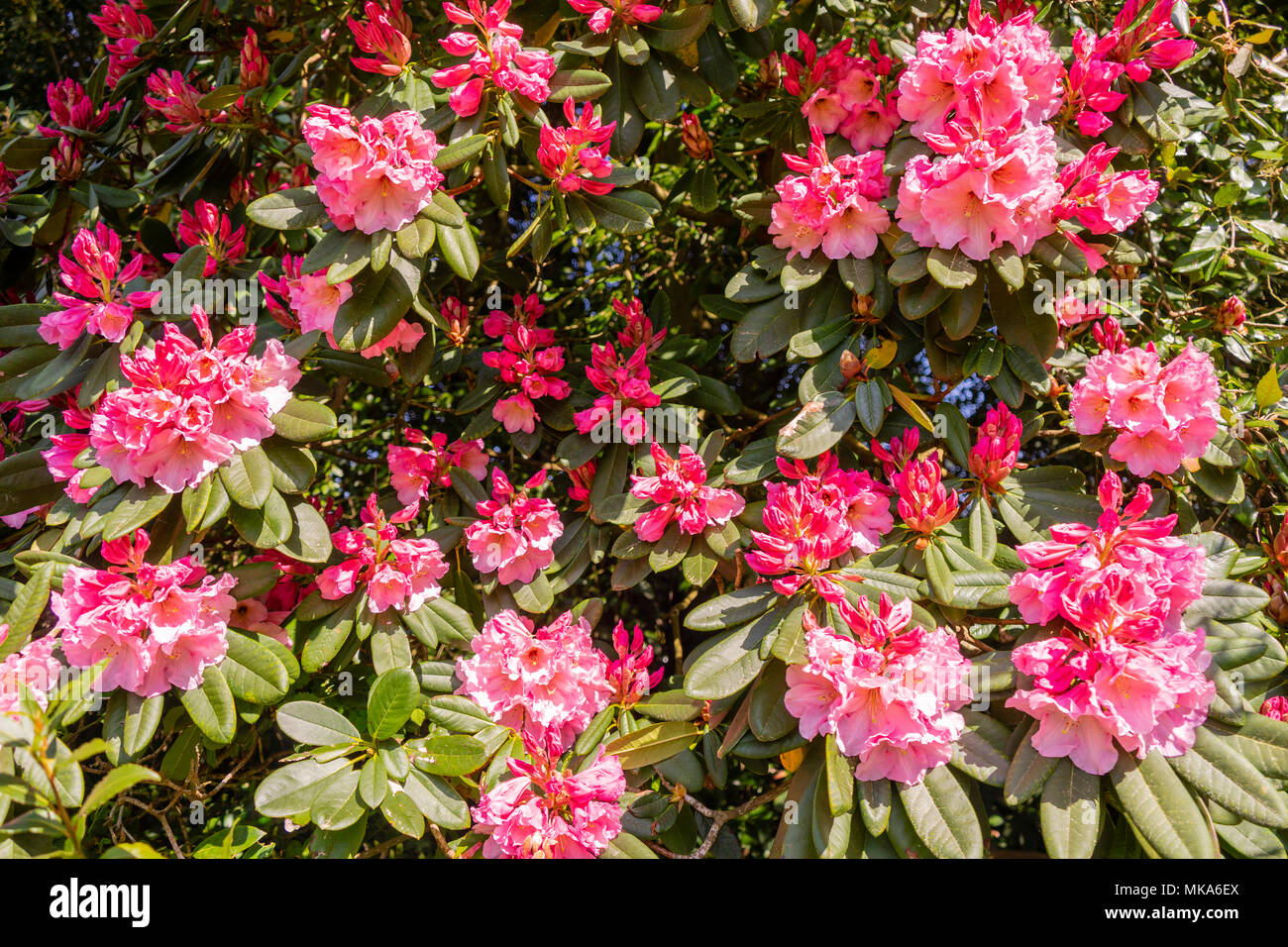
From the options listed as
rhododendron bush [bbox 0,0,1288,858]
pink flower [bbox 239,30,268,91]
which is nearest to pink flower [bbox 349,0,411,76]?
rhododendron bush [bbox 0,0,1288,858]

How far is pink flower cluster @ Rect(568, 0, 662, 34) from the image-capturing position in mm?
1818

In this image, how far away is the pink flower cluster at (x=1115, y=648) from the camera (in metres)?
1.29

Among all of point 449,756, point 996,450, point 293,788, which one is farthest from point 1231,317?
point 293,788

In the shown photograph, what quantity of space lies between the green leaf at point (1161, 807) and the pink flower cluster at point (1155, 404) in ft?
1.78

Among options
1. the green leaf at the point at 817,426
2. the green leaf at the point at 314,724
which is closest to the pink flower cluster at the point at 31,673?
the green leaf at the point at 314,724

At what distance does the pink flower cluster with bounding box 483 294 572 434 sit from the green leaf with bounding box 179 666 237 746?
0.78m

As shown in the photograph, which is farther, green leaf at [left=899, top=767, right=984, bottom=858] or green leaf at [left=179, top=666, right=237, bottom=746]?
green leaf at [left=179, top=666, right=237, bottom=746]

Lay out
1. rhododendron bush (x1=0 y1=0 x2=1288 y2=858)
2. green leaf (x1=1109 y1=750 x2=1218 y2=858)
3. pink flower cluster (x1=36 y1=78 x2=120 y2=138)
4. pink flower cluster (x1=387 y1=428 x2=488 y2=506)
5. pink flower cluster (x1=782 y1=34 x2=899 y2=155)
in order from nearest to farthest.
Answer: green leaf (x1=1109 y1=750 x2=1218 y2=858) → rhododendron bush (x1=0 y1=0 x2=1288 y2=858) → pink flower cluster (x1=782 y1=34 x2=899 y2=155) → pink flower cluster (x1=387 y1=428 x2=488 y2=506) → pink flower cluster (x1=36 y1=78 x2=120 y2=138)

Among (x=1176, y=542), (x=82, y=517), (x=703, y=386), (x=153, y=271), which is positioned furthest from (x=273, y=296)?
(x=1176, y=542)

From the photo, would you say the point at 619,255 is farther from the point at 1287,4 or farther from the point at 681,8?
the point at 1287,4

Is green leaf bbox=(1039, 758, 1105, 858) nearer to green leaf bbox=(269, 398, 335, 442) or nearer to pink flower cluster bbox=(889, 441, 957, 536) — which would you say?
pink flower cluster bbox=(889, 441, 957, 536)

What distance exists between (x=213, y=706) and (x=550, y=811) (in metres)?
0.61

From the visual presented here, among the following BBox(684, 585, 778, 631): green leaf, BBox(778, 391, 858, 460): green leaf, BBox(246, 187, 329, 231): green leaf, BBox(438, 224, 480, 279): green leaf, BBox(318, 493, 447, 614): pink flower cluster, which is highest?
BBox(246, 187, 329, 231): green leaf

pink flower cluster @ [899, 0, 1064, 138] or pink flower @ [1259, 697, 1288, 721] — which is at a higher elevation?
pink flower cluster @ [899, 0, 1064, 138]
